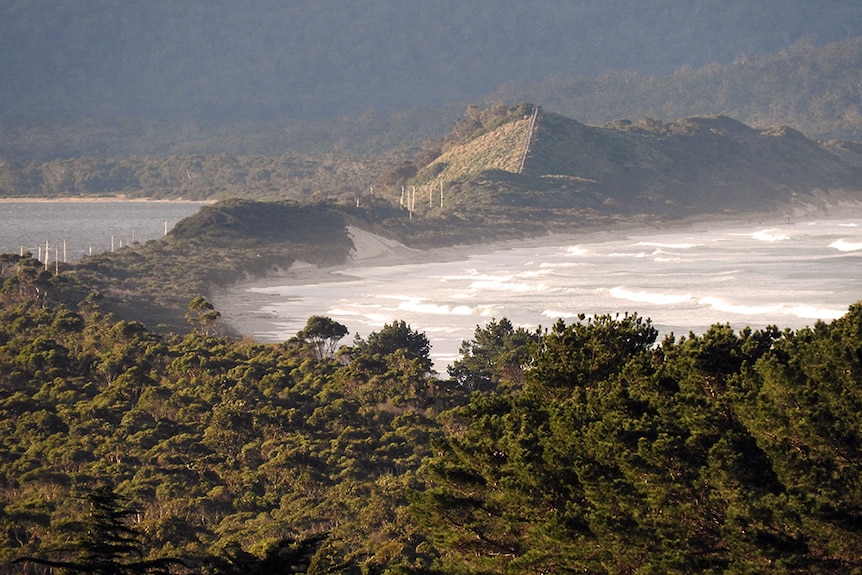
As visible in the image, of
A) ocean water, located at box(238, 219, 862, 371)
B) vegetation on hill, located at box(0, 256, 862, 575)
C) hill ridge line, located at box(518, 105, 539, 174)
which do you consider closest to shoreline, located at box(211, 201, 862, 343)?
ocean water, located at box(238, 219, 862, 371)

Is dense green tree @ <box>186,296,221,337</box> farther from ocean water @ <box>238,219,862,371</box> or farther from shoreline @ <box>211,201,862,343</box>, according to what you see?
ocean water @ <box>238,219,862,371</box>

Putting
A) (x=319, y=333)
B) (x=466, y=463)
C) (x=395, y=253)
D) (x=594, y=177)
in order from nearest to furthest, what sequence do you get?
(x=466, y=463)
(x=319, y=333)
(x=395, y=253)
(x=594, y=177)

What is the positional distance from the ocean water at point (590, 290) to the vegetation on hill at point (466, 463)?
736 inches

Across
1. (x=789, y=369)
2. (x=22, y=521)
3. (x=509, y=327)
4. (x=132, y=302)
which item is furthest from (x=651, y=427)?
(x=132, y=302)

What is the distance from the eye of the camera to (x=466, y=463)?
67.3ft

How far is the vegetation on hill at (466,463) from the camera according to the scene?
1595 centimetres

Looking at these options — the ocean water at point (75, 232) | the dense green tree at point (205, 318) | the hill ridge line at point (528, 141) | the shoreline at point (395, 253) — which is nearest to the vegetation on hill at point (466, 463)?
the dense green tree at point (205, 318)

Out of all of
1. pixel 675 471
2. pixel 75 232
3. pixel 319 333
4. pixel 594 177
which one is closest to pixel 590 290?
pixel 319 333

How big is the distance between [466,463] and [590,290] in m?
57.2

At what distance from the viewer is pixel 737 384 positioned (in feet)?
58.5

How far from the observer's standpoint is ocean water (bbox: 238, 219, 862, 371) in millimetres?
63188

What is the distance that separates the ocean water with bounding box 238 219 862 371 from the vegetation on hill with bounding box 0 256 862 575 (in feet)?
61.3

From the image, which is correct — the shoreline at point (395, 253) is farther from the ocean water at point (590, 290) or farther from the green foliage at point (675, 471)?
the green foliage at point (675, 471)

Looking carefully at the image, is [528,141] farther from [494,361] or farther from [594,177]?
[494,361]
